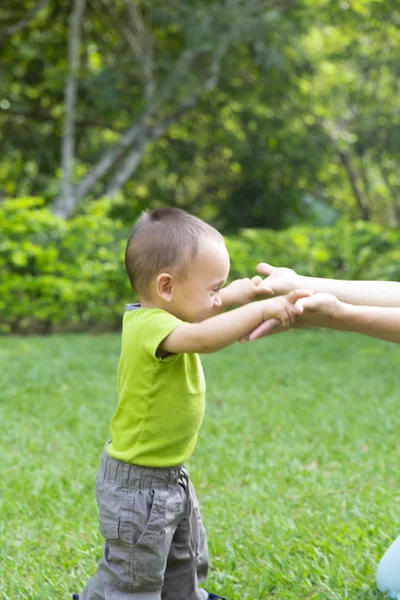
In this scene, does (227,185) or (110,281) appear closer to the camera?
(110,281)

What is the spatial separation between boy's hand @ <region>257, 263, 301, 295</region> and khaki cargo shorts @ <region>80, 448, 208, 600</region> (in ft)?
2.04

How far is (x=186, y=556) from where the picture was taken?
2031 millimetres

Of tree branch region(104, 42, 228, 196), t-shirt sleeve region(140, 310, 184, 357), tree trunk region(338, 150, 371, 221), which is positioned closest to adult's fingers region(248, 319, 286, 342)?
t-shirt sleeve region(140, 310, 184, 357)

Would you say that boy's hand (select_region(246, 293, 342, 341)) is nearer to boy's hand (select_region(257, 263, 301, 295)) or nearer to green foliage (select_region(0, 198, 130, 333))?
boy's hand (select_region(257, 263, 301, 295))

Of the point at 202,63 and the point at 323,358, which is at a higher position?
the point at 202,63

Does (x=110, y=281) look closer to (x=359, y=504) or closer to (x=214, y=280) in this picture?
(x=359, y=504)

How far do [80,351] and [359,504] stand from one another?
14.3 ft

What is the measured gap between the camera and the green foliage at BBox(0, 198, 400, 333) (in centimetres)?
787

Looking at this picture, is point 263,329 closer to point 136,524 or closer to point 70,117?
point 136,524

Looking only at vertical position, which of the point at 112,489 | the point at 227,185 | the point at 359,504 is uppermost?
the point at 227,185

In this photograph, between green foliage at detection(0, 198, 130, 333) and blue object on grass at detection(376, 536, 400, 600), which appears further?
green foliage at detection(0, 198, 130, 333)

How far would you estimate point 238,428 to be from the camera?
13.9 feet

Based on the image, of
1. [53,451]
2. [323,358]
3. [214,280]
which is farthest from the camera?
[323,358]

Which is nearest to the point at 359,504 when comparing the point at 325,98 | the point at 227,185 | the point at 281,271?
the point at 281,271
